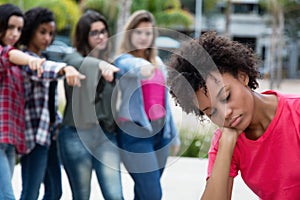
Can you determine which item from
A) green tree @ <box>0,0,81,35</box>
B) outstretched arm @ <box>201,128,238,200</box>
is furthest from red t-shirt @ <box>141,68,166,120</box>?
green tree @ <box>0,0,81,35</box>

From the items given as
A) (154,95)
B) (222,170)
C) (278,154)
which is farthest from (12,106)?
(278,154)

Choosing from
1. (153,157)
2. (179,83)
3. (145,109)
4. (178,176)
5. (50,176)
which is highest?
(179,83)

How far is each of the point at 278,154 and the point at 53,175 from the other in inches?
97.9

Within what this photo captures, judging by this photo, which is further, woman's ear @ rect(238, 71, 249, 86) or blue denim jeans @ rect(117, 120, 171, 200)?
blue denim jeans @ rect(117, 120, 171, 200)

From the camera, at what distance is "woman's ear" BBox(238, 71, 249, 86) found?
2.29 metres

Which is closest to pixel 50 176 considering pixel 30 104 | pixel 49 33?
pixel 30 104

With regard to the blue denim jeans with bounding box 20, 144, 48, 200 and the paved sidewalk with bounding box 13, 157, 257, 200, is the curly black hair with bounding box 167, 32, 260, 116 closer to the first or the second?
the blue denim jeans with bounding box 20, 144, 48, 200

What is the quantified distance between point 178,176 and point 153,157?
3.10 metres

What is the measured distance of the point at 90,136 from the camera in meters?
3.84

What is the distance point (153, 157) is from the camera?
3912 millimetres

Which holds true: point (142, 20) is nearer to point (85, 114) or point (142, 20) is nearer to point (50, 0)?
point (85, 114)

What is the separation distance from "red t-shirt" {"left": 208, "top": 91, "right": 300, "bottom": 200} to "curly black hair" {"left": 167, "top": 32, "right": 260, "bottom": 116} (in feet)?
0.60

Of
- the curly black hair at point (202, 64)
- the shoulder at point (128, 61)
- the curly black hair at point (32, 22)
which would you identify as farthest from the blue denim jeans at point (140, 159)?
the curly black hair at point (202, 64)


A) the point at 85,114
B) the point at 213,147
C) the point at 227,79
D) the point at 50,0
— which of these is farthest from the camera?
the point at 50,0
